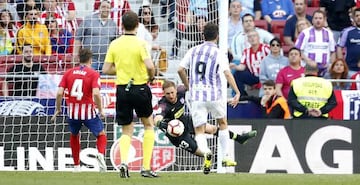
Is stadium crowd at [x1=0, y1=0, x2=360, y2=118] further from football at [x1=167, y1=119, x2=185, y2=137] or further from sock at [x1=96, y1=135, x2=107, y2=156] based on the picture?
sock at [x1=96, y1=135, x2=107, y2=156]

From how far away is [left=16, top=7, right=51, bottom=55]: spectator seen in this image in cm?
2003

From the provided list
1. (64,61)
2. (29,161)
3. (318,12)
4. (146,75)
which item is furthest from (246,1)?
(146,75)

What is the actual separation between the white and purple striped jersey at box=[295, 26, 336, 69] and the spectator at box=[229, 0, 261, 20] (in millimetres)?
1539

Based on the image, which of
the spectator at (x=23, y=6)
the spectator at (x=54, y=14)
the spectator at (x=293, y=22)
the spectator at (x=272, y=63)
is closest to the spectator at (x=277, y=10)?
the spectator at (x=293, y=22)

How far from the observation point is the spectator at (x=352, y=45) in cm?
2131

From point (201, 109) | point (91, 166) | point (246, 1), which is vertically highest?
point (246, 1)

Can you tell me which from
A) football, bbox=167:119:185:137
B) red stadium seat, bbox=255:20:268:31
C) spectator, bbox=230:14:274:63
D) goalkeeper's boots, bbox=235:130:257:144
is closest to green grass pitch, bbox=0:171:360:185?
goalkeeper's boots, bbox=235:130:257:144

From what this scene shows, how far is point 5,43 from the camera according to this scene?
20.1 metres

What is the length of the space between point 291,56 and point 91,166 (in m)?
4.31

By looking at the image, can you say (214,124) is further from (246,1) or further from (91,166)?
(246,1)

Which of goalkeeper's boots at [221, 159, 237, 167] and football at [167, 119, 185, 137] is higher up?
football at [167, 119, 185, 137]

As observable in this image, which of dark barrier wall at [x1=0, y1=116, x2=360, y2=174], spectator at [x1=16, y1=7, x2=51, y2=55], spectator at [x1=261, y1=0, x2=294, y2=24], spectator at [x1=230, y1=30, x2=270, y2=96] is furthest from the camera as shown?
spectator at [x1=261, y1=0, x2=294, y2=24]

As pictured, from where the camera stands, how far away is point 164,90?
17.5 meters

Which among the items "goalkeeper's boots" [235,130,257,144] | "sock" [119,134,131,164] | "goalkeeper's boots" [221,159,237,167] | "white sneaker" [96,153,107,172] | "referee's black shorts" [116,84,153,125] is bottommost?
"white sneaker" [96,153,107,172]
